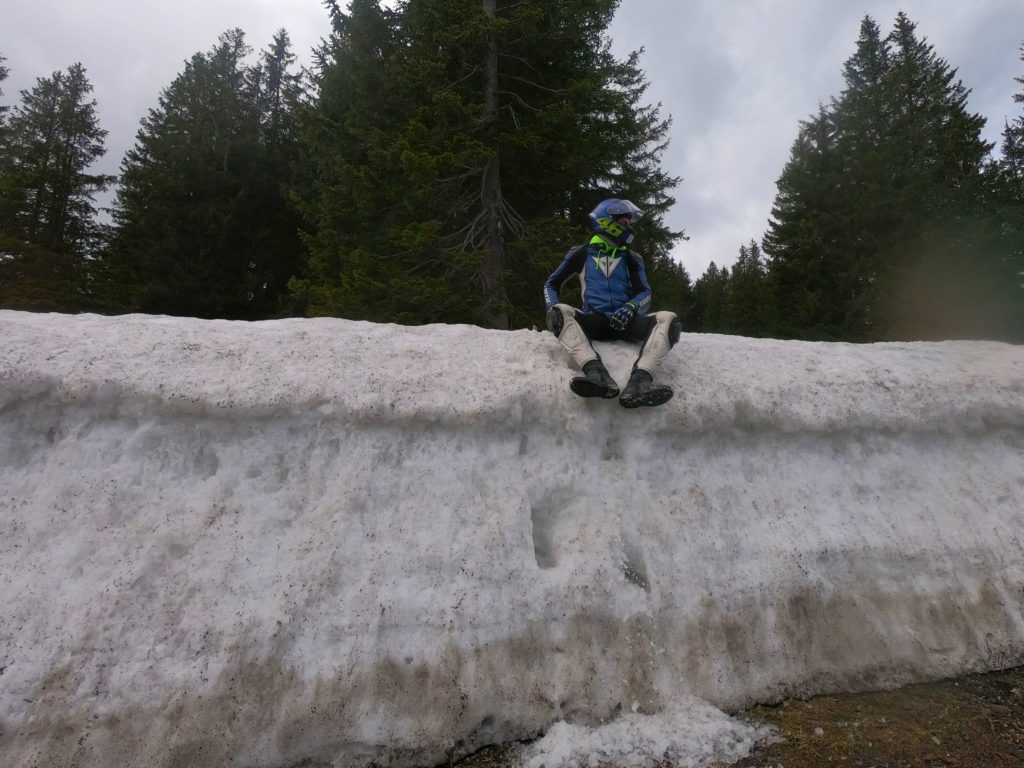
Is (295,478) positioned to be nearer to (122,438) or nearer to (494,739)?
(122,438)

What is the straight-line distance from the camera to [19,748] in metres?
3.15

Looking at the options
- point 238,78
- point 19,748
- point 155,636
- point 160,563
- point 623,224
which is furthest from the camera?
point 238,78

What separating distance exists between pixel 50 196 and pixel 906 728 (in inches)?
1542

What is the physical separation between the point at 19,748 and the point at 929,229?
2963 cm

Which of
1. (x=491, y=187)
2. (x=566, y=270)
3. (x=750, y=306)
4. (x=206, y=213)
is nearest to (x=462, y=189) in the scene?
(x=491, y=187)

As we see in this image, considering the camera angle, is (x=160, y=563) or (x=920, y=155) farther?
(x=920, y=155)

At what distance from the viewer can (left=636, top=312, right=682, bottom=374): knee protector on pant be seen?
16.5ft

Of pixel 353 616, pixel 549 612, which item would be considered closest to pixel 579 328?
Result: pixel 549 612

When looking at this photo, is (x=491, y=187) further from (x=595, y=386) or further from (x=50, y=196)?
(x=50, y=196)

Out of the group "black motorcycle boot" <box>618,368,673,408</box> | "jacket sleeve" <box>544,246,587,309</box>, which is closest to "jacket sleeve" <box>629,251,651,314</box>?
"jacket sleeve" <box>544,246,587,309</box>

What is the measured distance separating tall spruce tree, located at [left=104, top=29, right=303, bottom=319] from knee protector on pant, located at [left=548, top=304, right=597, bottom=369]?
22.4 meters

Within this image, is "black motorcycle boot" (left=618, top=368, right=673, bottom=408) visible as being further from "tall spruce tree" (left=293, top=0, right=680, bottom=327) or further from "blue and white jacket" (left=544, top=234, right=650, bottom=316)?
"tall spruce tree" (left=293, top=0, right=680, bottom=327)

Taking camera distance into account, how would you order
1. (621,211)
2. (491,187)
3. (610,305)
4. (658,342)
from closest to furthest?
(658,342), (610,305), (621,211), (491,187)

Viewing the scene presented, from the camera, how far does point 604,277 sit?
5.94m
